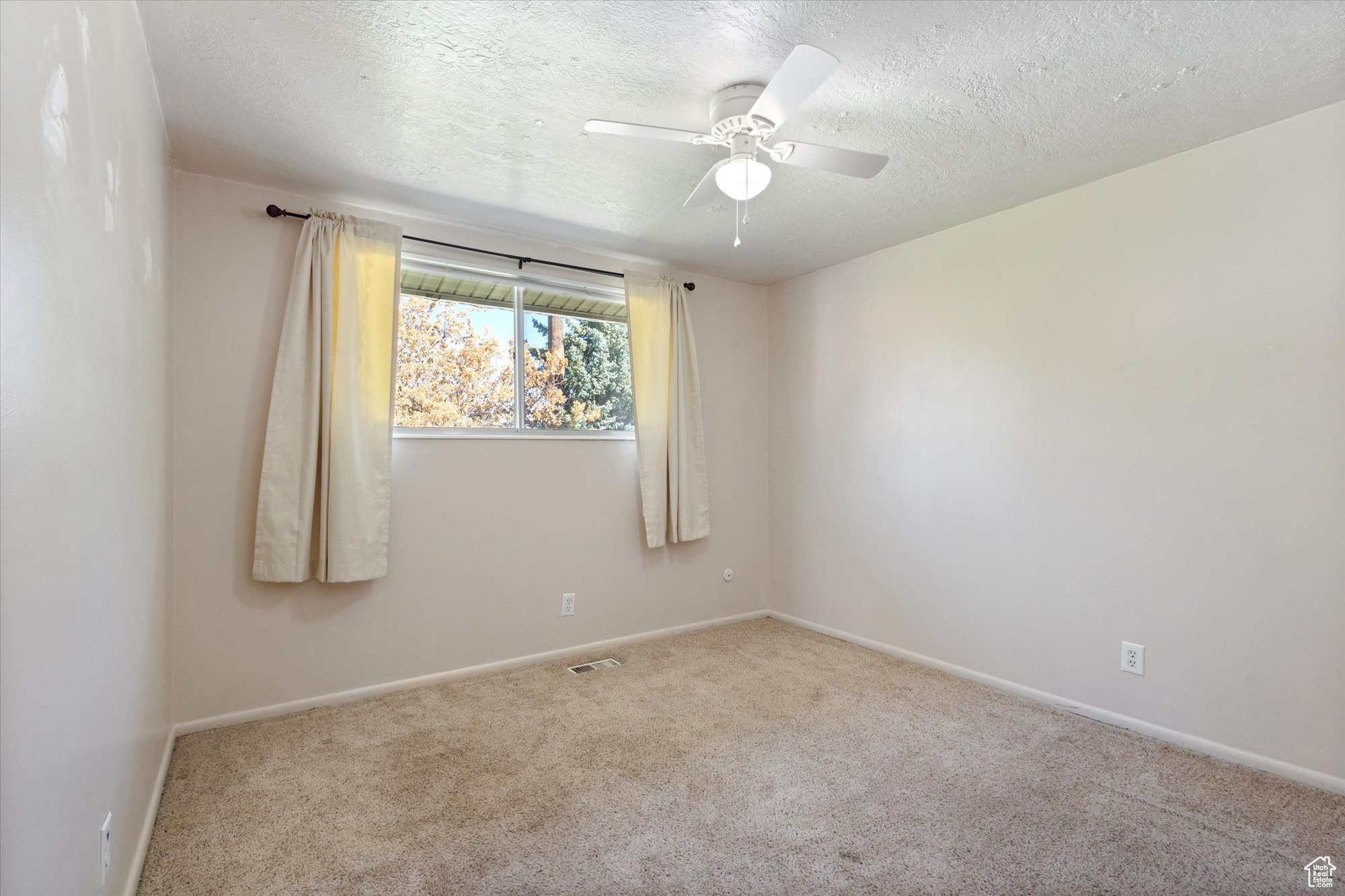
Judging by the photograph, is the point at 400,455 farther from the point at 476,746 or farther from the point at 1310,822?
the point at 1310,822

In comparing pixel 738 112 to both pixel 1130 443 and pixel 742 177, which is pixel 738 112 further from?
pixel 1130 443

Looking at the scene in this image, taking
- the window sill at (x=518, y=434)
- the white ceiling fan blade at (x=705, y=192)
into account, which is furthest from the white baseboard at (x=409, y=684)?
the white ceiling fan blade at (x=705, y=192)

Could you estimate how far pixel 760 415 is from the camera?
4457 millimetres

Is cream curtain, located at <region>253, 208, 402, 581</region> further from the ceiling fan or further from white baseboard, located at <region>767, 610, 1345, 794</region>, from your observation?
white baseboard, located at <region>767, 610, 1345, 794</region>

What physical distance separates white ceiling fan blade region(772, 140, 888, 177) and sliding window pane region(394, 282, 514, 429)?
6.10 feet

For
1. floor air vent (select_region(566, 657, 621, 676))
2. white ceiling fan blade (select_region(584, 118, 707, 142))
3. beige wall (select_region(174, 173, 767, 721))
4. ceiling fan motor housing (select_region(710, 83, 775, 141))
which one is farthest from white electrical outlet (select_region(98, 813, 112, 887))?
ceiling fan motor housing (select_region(710, 83, 775, 141))

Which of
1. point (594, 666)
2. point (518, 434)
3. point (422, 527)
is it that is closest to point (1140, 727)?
point (594, 666)

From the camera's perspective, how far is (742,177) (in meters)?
2.11

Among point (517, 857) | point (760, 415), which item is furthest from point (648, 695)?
point (760, 415)

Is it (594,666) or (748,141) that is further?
(594,666)

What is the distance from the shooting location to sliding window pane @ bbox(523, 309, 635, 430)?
354 cm

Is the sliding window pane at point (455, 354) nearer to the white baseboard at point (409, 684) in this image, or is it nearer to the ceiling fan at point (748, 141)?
the white baseboard at point (409, 684)

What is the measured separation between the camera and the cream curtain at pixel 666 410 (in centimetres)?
378

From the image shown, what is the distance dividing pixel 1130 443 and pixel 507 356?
297cm
